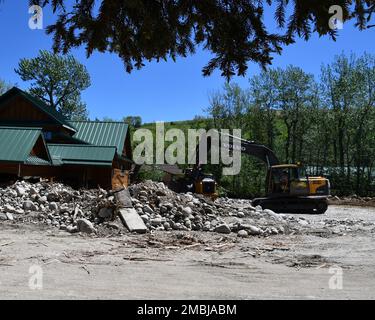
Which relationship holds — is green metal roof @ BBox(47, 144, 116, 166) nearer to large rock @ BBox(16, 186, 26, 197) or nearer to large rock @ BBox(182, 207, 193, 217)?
large rock @ BBox(16, 186, 26, 197)

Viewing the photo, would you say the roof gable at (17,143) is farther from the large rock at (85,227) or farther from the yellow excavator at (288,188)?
the large rock at (85,227)

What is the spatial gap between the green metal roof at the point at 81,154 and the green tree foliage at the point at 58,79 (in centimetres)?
3031

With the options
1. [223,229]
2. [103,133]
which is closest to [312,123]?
[103,133]

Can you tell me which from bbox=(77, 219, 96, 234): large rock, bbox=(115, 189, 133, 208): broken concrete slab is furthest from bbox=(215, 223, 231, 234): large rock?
bbox=(77, 219, 96, 234): large rock

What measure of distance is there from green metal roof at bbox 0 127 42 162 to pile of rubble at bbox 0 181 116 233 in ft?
15.2

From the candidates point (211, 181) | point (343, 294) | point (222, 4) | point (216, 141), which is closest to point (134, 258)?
point (343, 294)

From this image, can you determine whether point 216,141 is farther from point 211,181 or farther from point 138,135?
point 138,135

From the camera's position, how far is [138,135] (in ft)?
209

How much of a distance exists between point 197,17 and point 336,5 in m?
1.34

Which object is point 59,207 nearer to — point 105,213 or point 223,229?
point 105,213

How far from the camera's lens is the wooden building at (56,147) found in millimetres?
20234

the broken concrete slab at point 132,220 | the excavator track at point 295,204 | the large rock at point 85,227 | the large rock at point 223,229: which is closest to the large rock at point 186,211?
the large rock at point 223,229

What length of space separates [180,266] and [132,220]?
15.0ft

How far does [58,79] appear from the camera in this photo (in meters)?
53.7
